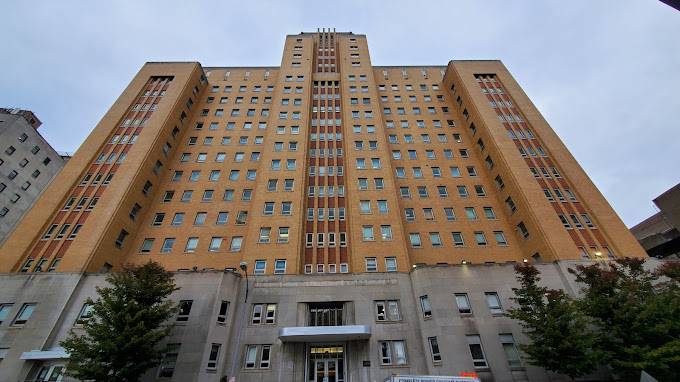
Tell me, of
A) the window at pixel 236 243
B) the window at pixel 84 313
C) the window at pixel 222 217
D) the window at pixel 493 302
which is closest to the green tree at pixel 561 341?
the window at pixel 493 302

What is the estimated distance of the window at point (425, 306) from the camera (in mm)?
25817

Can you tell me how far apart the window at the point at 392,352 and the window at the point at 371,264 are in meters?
6.75

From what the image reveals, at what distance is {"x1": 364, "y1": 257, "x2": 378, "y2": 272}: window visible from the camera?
30.2 meters

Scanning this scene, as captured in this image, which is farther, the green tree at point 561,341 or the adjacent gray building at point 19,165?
the adjacent gray building at point 19,165

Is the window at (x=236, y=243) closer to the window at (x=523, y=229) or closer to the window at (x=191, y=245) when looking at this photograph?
the window at (x=191, y=245)

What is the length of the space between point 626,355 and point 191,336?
96.4 feet

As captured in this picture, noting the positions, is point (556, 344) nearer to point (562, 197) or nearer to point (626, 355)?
point (626, 355)

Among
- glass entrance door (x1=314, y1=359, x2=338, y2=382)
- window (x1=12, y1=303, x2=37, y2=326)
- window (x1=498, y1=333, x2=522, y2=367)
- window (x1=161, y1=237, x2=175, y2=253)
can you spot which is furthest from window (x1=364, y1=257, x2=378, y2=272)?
window (x1=12, y1=303, x2=37, y2=326)

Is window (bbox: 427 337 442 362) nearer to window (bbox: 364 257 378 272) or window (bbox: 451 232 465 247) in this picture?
window (bbox: 364 257 378 272)

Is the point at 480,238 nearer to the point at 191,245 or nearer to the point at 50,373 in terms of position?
the point at 191,245

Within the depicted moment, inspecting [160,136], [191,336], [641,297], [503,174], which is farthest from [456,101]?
[191,336]

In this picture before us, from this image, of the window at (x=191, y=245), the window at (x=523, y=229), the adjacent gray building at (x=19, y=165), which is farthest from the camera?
the adjacent gray building at (x=19, y=165)

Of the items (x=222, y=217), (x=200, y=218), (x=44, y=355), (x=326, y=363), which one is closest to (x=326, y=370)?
(x=326, y=363)

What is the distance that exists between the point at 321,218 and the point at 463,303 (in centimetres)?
1631
